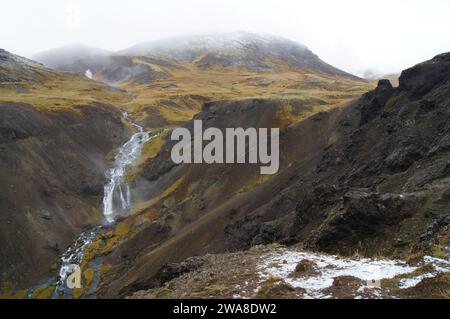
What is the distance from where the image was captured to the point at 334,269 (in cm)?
1595

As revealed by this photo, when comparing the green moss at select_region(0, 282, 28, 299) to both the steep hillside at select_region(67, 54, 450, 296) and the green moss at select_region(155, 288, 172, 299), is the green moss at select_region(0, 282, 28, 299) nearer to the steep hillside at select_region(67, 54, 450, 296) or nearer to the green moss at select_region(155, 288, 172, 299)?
the steep hillside at select_region(67, 54, 450, 296)

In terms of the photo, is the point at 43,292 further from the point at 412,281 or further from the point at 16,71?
the point at 16,71

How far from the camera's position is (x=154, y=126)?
107 metres

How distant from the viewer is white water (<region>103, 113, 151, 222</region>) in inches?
2815

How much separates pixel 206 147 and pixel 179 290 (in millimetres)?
58774

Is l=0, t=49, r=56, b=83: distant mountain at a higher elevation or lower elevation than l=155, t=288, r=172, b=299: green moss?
higher

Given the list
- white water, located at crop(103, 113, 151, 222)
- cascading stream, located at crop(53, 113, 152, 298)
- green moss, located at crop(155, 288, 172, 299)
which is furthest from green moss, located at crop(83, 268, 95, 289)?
green moss, located at crop(155, 288, 172, 299)

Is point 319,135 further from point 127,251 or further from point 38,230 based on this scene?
point 38,230

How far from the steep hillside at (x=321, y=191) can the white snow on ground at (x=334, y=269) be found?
1.11m

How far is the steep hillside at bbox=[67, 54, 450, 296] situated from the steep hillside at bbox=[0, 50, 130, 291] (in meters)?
7.71

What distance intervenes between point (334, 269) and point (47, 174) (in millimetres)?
64584

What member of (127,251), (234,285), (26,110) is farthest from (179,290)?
(26,110)

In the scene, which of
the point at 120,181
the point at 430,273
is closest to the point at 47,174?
the point at 120,181

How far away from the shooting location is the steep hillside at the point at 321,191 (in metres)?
19.5
